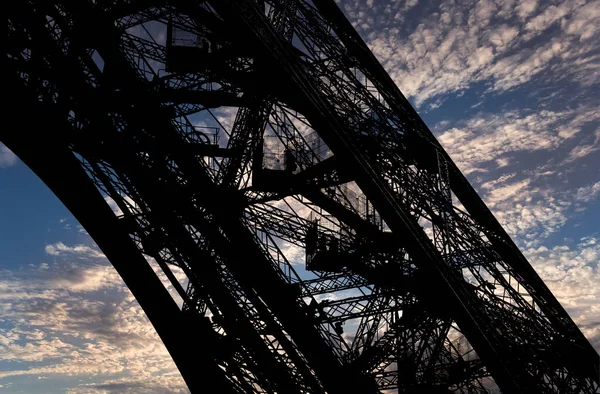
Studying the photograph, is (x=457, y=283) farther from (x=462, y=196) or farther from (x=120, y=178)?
(x=120, y=178)

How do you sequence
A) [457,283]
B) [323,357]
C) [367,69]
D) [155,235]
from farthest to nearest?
1. [367,69]
2. [155,235]
3. [323,357]
4. [457,283]

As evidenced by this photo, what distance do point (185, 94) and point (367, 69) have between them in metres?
5.61

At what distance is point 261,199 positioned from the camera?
1194 cm

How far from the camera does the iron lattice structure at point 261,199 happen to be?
8.52 m

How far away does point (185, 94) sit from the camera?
11562mm

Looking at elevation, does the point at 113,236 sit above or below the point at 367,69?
below

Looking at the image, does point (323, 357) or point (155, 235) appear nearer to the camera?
point (323, 357)

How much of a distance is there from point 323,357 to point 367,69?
8.64 metres

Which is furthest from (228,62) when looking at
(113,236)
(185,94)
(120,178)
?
(113,236)

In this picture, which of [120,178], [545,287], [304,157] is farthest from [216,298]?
[545,287]

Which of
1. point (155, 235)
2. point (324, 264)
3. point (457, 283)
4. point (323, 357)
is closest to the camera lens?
point (457, 283)

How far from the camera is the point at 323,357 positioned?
9.21 metres

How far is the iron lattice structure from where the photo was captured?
28.0 ft

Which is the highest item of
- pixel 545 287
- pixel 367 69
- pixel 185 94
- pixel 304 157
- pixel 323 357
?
pixel 367 69
